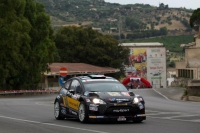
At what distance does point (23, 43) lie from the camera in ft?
193

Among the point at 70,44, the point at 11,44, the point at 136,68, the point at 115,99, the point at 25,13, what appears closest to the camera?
the point at 115,99

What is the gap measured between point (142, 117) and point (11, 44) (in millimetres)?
41249

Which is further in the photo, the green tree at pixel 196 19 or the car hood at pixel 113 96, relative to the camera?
the green tree at pixel 196 19

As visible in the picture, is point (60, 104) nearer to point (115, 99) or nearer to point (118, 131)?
point (115, 99)

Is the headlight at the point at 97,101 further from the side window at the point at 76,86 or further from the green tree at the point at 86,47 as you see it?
the green tree at the point at 86,47

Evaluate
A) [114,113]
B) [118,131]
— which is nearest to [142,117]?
[114,113]

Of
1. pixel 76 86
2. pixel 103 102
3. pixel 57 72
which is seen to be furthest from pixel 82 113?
pixel 57 72

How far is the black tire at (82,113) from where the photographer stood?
17.1m

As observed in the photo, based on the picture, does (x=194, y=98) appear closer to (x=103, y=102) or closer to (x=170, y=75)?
(x=103, y=102)

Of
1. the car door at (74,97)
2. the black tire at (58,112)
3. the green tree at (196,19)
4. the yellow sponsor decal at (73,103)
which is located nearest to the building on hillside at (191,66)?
the green tree at (196,19)

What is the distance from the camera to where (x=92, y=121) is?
17.0 metres

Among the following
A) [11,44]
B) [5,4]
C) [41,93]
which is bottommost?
[41,93]

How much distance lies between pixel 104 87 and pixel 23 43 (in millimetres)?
41775

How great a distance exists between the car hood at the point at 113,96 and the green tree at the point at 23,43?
4031cm
